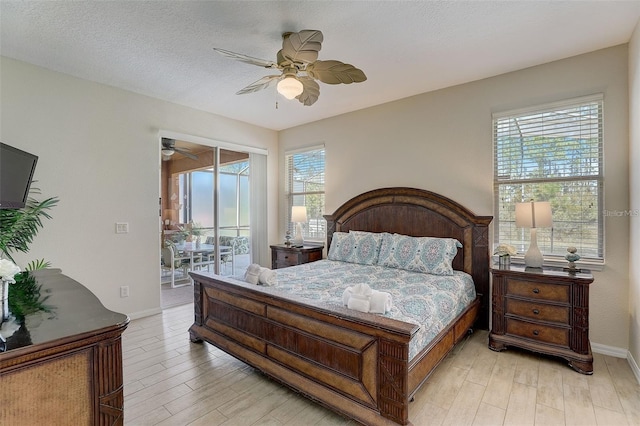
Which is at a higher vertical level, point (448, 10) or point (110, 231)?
point (448, 10)

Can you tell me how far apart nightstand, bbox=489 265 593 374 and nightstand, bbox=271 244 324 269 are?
247cm

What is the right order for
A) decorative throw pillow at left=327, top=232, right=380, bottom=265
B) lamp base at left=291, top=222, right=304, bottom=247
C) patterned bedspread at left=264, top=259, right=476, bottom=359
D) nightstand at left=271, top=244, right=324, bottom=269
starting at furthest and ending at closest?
lamp base at left=291, top=222, right=304, bottom=247 → nightstand at left=271, top=244, right=324, bottom=269 → decorative throw pillow at left=327, top=232, right=380, bottom=265 → patterned bedspread at left=264, top=259, right=476, bottom=359

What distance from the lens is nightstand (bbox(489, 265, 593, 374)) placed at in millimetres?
2482

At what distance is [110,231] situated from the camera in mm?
3586

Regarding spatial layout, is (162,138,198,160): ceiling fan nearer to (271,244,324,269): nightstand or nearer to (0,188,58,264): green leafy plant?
(0,188,58,264): green leafy plant

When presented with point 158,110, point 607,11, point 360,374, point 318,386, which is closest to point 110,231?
point 158,110

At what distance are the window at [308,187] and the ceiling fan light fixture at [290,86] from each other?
2.48 meters

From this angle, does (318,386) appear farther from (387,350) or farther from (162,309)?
(162,309)

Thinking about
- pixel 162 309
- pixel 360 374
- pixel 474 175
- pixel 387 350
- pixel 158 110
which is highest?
pixel 158 110

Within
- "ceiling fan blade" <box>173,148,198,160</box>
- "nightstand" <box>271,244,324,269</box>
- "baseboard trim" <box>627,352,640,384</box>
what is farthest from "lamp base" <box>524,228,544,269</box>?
"ceiling fan blade" <box>173,148,198,160</box>

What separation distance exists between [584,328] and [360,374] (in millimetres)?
1998

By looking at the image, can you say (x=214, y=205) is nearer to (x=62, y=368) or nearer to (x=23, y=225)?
(x=23, y=225)

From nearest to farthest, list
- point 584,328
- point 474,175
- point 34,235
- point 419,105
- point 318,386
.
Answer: point 318,386
point 584,328
point 34,235
point 474,175
point 419,105

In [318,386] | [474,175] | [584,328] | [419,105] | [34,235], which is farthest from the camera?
[419,105]
